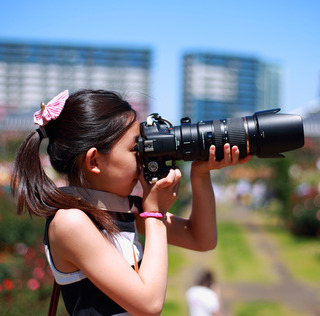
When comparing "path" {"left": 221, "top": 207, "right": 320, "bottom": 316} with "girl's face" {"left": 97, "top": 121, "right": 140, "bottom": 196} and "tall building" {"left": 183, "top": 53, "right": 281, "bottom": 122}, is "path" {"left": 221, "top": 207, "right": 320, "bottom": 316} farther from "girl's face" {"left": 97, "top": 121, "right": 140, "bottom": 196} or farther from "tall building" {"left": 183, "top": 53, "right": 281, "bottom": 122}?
"tall building" {"left": 183, "top": 53, "right": 281, "bottom": 122}

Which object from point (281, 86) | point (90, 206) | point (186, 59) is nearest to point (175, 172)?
point (90, 206)

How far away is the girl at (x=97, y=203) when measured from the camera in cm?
118

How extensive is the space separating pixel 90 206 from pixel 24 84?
3825 inches

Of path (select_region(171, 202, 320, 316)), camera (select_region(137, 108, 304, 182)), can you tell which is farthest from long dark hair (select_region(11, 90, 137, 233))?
path (select_region(171, 202, 320, 316))

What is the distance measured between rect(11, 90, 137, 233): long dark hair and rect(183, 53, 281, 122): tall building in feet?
326

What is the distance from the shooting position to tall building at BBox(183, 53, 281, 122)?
343 feet

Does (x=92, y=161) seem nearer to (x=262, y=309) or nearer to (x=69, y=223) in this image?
(x=69, y=223)

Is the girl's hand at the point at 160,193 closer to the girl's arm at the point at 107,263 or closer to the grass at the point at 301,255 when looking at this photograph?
the girl's arm at the point at 107,263

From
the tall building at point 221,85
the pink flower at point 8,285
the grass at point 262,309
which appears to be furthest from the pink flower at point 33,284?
the tall building at point 221,85

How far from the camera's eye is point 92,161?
1.34 meters

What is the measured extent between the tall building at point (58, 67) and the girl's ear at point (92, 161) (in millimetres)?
90726

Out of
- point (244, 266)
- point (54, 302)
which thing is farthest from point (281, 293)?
point (54, 302)

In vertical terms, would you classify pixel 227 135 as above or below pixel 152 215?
above

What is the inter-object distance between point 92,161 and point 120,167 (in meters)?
0.09
